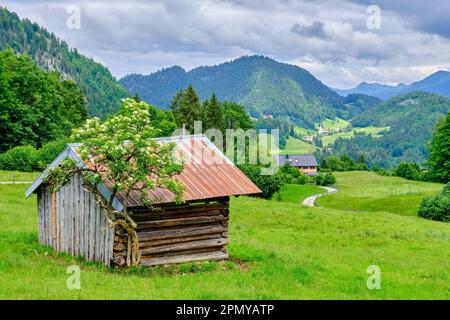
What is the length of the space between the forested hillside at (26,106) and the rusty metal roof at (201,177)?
50.3 metres

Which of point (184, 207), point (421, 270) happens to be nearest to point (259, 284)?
point (184, 207)

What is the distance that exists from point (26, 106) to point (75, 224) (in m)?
56.8

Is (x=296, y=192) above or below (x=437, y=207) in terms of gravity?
below

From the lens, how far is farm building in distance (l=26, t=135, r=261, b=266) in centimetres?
1791

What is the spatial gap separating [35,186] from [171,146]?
6660mm

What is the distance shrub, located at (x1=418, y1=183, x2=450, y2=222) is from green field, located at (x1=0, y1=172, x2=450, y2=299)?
17896mm

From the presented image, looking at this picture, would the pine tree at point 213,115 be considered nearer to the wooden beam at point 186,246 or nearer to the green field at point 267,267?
the green field at point 267,267

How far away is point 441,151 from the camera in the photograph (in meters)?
85.6

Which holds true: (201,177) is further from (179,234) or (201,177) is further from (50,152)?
(50,152)

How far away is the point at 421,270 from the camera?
2211 centimetres

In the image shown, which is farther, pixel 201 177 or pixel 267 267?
pixel 201 177

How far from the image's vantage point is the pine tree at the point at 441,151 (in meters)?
85.2

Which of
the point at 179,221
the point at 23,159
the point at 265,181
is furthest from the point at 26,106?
the point at 179,221

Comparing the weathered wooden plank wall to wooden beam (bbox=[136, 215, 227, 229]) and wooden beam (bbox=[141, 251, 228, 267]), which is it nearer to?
wooden beam (bbox=[136, 215, 227, 229])
